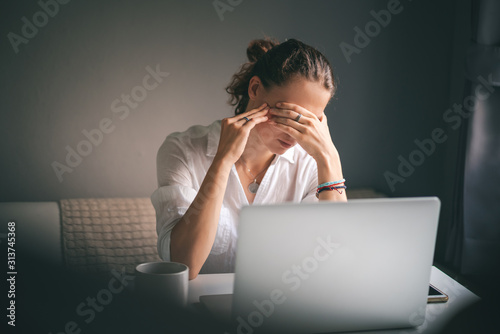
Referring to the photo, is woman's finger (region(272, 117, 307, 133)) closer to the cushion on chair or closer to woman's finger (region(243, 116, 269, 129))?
woman's finger (region(243, 116, 269, 129))

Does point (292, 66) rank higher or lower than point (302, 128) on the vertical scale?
higher

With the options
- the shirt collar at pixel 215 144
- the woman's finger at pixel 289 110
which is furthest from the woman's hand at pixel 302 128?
the shirt collar at pixel 215 144

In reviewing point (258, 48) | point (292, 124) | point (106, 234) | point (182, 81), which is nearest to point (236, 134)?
point (292, 124)

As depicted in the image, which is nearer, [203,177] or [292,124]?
[292,124]

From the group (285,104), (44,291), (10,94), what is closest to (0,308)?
(44,291)

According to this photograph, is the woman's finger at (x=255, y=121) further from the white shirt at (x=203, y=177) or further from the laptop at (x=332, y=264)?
the laptop at (x=332, y=264)

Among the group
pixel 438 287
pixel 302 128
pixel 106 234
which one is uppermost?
pixel 302 128

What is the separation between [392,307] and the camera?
893mm

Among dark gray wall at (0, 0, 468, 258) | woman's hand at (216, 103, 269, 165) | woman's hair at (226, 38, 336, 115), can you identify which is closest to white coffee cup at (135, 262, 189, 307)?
woman's hand at (216, 103, 269, 165)

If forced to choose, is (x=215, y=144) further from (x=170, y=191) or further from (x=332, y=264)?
(x=332, y=264)

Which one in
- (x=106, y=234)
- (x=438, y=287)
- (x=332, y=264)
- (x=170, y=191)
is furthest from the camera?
(x=106, y=234)

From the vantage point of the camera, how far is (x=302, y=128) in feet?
4.77

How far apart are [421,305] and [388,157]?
6.37ft

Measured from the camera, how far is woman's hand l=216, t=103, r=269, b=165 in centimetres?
138
